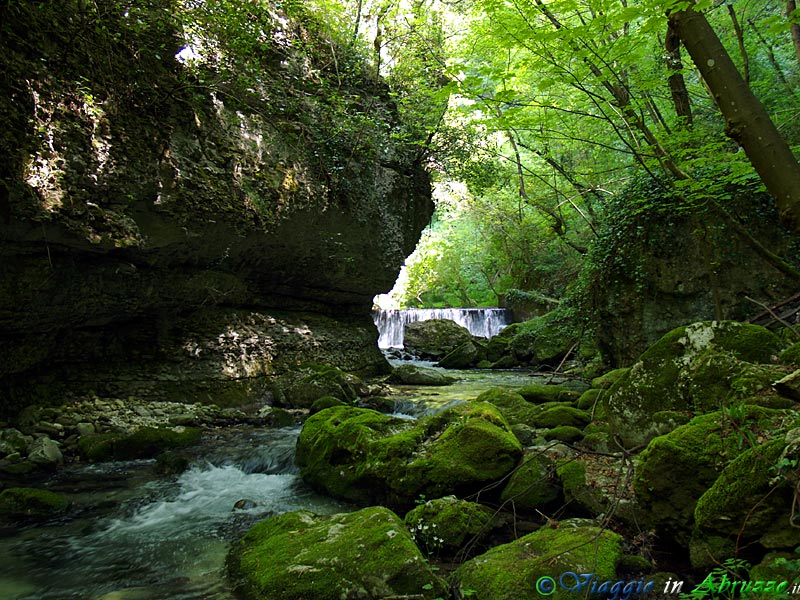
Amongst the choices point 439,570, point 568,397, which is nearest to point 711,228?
point 568,397

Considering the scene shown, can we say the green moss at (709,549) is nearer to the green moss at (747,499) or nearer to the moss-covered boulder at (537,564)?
the green moss at (747,499)

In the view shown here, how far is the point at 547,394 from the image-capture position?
8.14 meters

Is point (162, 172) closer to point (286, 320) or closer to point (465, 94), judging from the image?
point (286, 320)

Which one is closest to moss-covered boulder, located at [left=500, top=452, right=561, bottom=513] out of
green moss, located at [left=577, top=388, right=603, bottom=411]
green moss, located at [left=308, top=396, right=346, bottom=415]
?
green moss, located at [left=577, top=388, right=603, bottom=411]

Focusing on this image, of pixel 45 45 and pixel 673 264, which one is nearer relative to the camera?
pixel 45 45

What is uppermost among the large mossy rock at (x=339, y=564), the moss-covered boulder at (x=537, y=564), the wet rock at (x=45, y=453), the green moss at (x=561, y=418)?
the green moss at (x=561, y=418)

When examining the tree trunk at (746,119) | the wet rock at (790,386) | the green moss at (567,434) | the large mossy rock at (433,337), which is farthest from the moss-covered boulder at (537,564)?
the large mossy rock at (433,337)

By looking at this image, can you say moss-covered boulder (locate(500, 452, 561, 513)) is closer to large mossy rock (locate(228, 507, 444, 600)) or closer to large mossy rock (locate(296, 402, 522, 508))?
large mossy rock (locate(296, 402, 522, 508))

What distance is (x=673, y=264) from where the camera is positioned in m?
8.16

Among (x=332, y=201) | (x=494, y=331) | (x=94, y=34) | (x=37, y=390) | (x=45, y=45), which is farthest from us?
(x=494, y=331)

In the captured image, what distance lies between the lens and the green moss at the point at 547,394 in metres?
7.96

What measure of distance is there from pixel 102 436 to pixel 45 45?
5659 mm

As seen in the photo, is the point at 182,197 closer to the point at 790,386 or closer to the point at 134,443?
the point at 134,443

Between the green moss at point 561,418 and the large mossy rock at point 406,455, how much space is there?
1.21m
